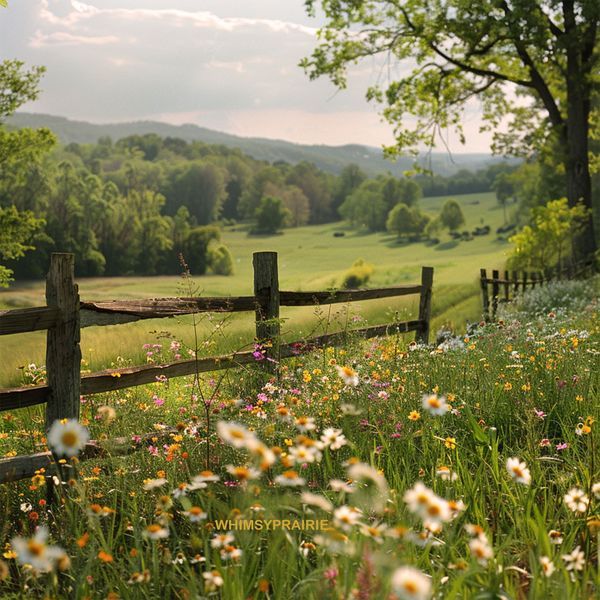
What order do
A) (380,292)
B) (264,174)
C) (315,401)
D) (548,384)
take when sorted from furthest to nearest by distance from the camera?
1. (264,174)
2. (380,292)
3. (548,384)
4. (315,401)

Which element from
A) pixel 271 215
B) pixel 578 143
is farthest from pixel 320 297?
pixel 271 215

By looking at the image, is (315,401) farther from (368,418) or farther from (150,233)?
(150,233)

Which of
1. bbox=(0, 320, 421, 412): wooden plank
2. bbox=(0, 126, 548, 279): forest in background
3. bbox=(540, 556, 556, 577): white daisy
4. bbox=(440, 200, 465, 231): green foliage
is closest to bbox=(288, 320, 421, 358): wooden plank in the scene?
bbox=(0, 320, 421, 412): wooden plank

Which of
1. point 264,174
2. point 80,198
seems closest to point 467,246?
point 80,198

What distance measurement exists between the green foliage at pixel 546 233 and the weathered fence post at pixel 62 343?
17.5 meters

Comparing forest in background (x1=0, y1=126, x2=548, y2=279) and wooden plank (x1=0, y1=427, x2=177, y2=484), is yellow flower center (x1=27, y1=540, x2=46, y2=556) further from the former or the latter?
forest in background (x1=0, y1=126, x2=548, y2=279)

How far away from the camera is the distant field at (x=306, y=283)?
30.2 feet

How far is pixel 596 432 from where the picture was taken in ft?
13.4

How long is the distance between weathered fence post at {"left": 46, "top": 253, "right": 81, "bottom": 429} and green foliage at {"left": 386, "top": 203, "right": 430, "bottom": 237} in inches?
3206

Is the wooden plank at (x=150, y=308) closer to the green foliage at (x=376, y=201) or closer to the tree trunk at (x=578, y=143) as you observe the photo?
the tree trunk at (x=578, y=143)

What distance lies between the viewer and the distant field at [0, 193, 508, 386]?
30.2 feet

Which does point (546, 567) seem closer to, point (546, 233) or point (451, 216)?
point (546, 233)

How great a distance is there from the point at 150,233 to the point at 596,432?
6221 centimetres

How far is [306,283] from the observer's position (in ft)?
144
